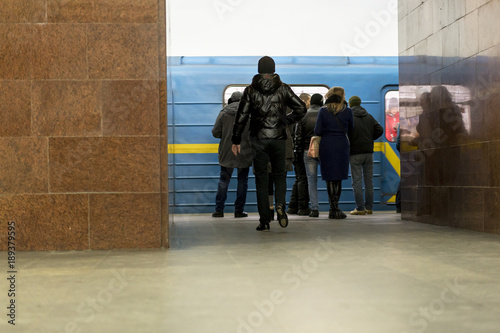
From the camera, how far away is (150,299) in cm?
375

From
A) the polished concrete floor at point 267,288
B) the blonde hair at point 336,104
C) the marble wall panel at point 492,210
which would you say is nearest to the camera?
the polished concrete floor at point 267,288

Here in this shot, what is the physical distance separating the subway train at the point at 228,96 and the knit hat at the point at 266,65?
4365mm

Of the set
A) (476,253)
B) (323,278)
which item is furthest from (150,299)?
(476,253)

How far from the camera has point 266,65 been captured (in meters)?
8.16

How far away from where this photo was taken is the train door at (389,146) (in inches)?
514

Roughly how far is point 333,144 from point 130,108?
476 cm

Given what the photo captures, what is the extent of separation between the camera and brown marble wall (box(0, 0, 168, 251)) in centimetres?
634

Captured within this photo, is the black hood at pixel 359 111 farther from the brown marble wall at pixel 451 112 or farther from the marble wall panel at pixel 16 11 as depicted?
the marble wall panel at pixel 16 11

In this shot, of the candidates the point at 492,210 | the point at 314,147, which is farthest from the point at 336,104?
the point at 492,210

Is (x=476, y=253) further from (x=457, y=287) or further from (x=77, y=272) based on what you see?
(x=77, y=272)

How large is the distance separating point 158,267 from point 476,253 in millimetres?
2593

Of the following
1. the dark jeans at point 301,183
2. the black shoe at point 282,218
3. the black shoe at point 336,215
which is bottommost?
the black shoe at point 336,215

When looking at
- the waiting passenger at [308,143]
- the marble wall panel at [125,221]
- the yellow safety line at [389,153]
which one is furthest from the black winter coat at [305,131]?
the marble wall panel at [125,221]

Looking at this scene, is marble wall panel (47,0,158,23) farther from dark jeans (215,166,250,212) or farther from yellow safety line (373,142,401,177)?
yellow safety line (373,142,401,177)
